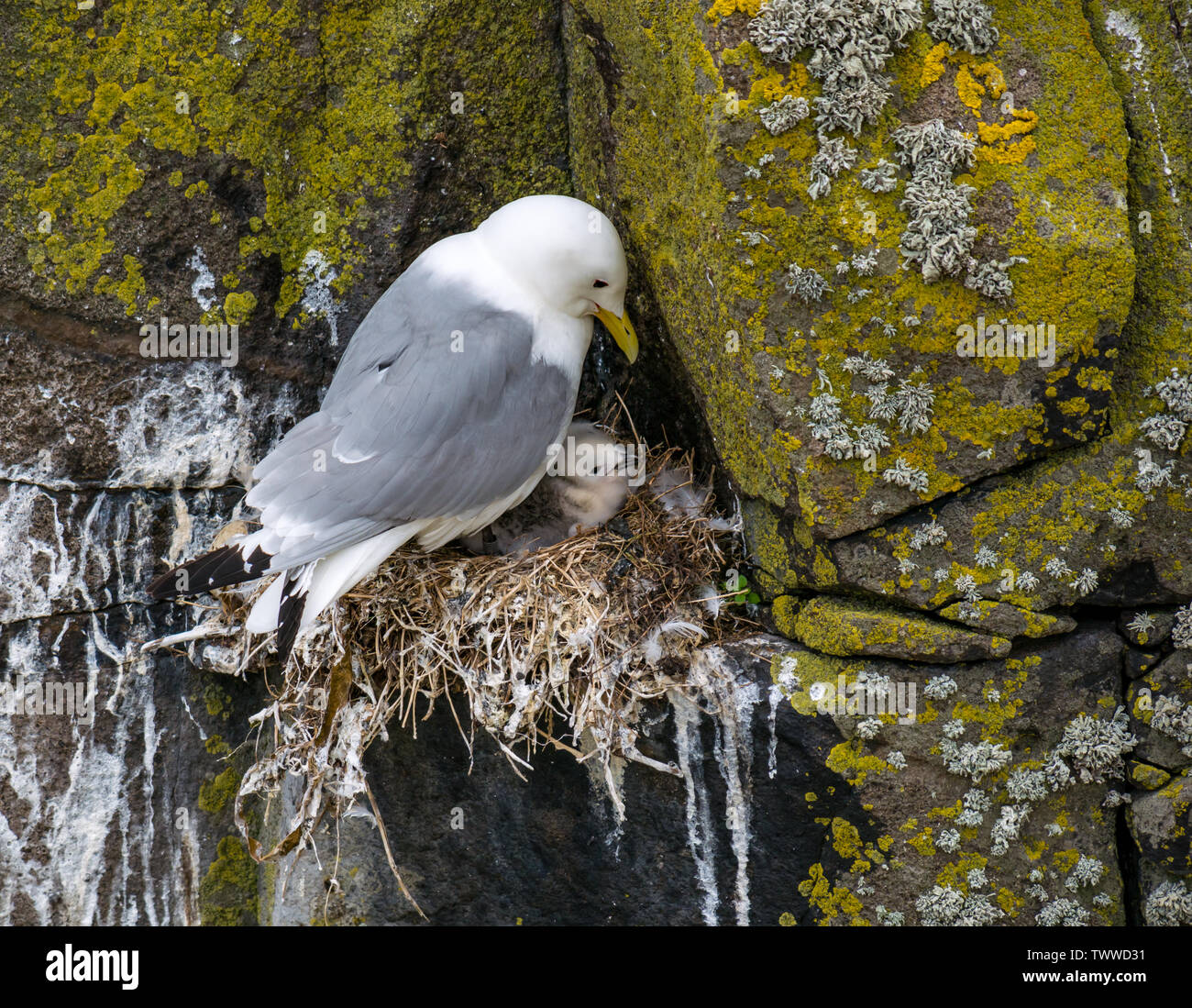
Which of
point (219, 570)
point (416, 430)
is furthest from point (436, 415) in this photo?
point (219, 570)

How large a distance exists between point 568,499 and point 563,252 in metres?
0.68

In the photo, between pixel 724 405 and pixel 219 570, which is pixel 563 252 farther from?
pixel 219 570

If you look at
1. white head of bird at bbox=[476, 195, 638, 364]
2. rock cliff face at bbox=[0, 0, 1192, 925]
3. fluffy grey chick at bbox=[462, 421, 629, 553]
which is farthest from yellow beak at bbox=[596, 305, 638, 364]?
fluffy grey chick at bbox=[462, 421, 629, 553]

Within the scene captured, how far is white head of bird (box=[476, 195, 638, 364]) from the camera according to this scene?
2.46 m

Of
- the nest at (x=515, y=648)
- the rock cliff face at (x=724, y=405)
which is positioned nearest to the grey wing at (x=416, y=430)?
the nest at (x=515, y=648)

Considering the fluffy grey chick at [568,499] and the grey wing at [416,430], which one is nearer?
the grey wing at [416,430]

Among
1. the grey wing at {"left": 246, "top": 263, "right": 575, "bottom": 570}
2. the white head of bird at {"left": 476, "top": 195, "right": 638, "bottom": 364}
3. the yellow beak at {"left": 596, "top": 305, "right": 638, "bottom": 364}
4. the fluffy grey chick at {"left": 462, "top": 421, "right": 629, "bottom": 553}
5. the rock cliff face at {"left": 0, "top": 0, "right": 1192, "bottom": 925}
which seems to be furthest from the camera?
the fluffy grey chick at {"left": 462, "top": 421, "right": 629, "bottom": 553}

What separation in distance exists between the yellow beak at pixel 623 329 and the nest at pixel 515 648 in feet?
1.31

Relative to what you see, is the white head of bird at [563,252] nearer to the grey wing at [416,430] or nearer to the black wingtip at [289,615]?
the grey wing at [416,430]

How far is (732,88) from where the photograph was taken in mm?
2189

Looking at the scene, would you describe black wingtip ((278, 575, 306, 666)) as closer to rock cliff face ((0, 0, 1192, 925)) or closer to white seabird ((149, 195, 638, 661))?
white seabird ((149, 195, 638, 661))

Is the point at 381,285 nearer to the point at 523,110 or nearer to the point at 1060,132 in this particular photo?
the point at 523,110

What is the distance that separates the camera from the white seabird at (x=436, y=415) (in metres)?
2.34

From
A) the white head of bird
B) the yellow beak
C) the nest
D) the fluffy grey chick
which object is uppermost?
the white head of bird
